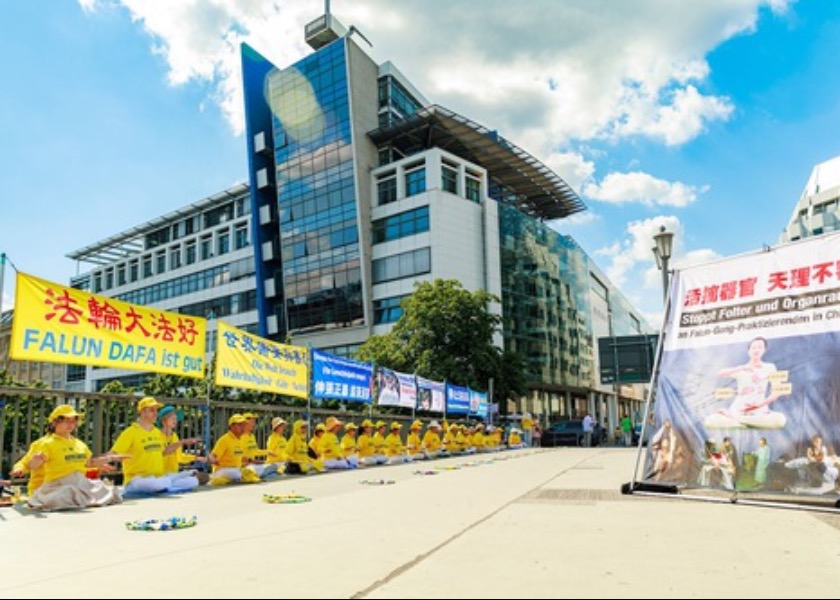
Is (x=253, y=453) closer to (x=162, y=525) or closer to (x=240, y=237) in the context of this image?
(x=162, y=525)

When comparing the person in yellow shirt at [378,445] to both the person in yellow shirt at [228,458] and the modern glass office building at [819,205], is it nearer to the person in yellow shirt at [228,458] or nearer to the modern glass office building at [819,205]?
the person in yellow shirt at [228,458]

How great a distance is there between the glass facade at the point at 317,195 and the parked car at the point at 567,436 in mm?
18111

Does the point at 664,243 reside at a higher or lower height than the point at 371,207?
lower

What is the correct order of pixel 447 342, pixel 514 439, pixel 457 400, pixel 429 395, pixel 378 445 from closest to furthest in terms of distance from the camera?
pixel 378 445 < pixel 429 395 < pixel 457 400 < pixel 514 439 < pixel 447 342

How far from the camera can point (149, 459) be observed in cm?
867

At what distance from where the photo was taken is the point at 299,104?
53250mm

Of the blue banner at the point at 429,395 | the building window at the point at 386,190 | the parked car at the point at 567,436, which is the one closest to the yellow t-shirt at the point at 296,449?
the blue banner at the point at 429,395

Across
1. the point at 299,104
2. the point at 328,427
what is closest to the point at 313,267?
the point at 299,104

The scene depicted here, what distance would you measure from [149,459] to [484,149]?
47.9 meters

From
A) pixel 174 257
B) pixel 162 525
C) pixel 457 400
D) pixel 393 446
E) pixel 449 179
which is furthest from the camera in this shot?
pixel 174 257

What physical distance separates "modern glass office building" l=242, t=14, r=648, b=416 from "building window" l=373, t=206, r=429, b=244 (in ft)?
0.36

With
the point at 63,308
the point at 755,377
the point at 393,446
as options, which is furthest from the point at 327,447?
Result: the point at 755,377

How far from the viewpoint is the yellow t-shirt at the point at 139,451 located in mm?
8508

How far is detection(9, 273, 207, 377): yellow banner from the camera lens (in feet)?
27.1
